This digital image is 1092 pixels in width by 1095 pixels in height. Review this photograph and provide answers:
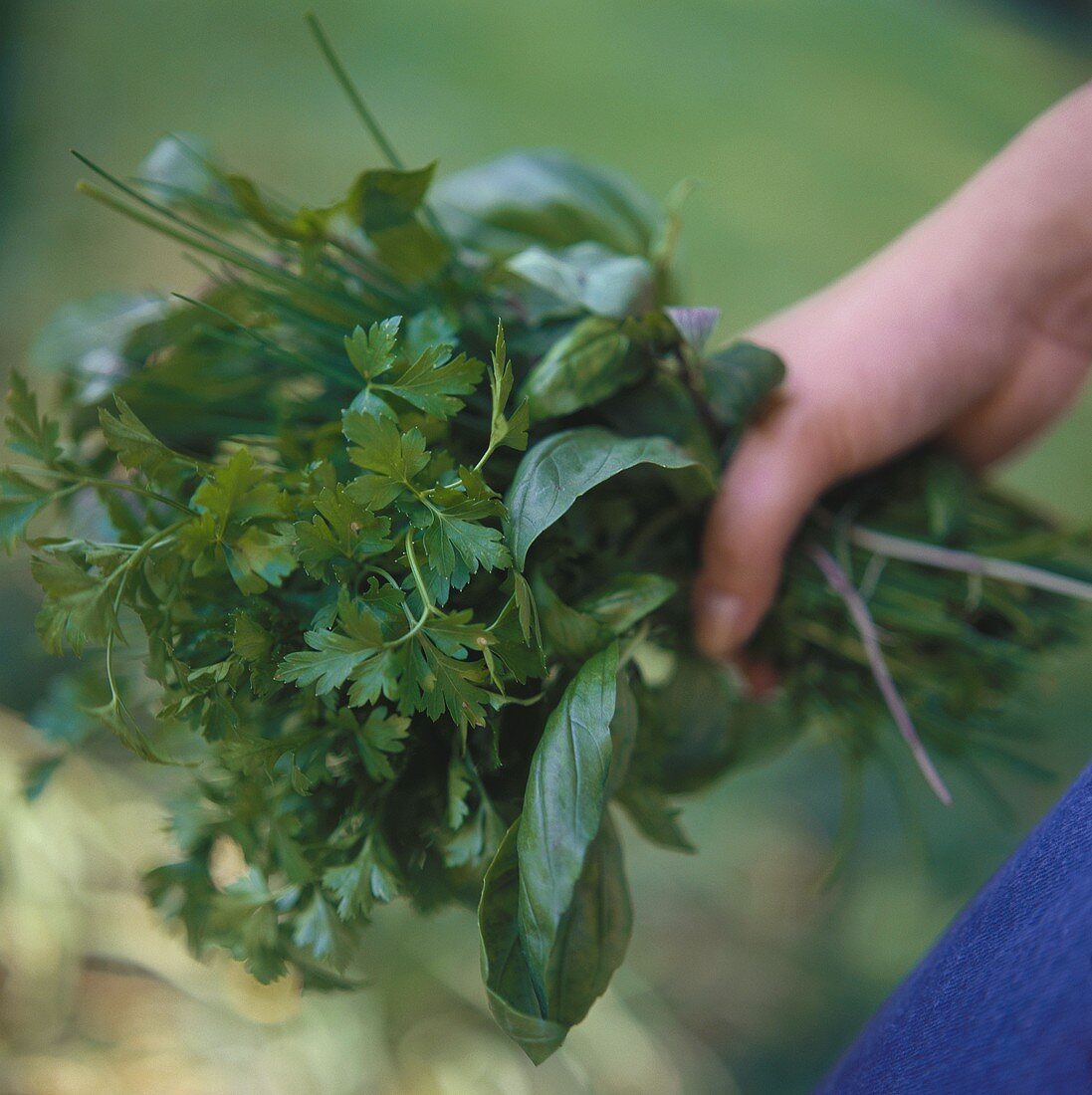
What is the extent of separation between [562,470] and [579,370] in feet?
0.27

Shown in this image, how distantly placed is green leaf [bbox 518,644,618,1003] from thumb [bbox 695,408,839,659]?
Result: 0.19m

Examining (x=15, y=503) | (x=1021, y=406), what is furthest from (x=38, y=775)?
(x=1021, y=406)

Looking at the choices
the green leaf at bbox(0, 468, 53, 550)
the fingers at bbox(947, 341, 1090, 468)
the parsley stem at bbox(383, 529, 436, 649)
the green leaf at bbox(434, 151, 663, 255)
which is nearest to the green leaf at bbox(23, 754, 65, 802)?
the green leaf at bbox(0, 468, 53, 550)

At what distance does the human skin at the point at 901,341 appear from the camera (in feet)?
1.73

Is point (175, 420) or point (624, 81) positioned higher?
point (624, 81)

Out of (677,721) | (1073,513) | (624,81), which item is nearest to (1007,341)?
(677,721)

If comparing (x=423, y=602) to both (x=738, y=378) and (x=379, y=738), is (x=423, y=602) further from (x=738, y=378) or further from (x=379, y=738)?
(x=738, y=378)

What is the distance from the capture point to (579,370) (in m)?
0.44

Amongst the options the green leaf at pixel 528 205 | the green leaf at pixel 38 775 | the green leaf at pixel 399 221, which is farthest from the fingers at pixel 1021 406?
the green leaf at pixel 38 775

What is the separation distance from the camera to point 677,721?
56 centimetres

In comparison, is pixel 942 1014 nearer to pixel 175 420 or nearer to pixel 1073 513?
pixel 175 420

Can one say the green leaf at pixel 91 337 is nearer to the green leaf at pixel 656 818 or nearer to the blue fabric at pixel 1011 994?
the green leaf at pixel 656 818

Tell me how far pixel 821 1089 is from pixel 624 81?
1.11 meters

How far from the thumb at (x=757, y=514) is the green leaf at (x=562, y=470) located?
0.10 meters
